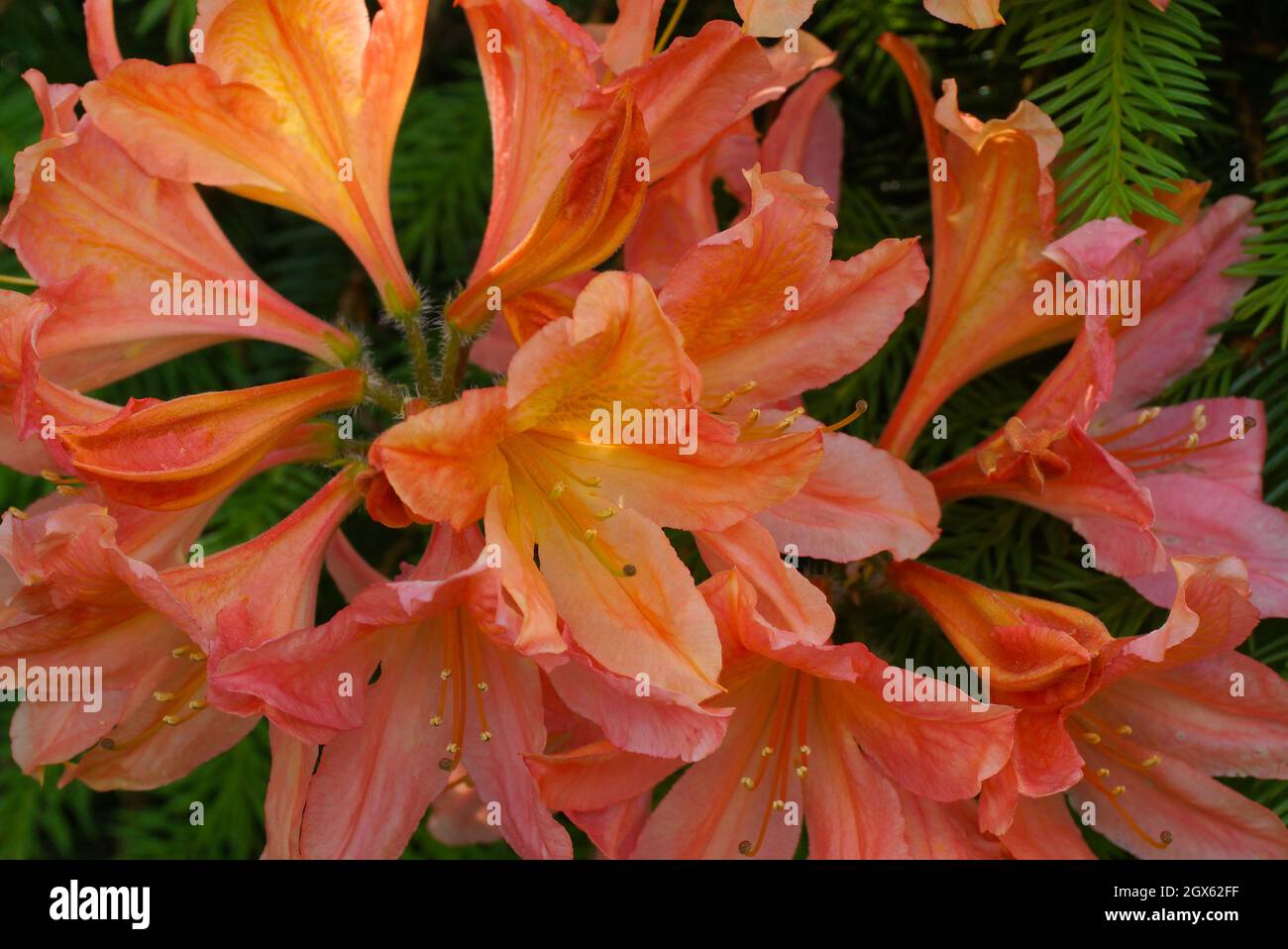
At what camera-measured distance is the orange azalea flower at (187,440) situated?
1.23 m

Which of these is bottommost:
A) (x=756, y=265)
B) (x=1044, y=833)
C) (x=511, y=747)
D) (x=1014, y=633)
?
(x=1044, y=833)

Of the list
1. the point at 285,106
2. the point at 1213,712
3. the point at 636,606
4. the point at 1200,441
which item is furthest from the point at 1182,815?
the point at 285,106

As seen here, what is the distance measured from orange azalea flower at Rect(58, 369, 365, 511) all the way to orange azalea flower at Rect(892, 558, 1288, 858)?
2.30 ft

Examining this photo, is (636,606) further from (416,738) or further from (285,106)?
(285,106)

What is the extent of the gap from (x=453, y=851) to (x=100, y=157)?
3.54 ft

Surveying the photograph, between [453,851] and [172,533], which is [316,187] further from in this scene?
[453,851]

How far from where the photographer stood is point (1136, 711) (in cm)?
155

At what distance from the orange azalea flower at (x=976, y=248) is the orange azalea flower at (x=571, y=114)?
0.20 meters

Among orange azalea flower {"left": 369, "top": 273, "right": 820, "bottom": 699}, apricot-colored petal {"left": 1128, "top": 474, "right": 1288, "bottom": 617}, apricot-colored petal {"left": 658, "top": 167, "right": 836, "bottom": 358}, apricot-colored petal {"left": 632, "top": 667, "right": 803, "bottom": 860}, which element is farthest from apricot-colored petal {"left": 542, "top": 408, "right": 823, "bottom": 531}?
apricot-colored petal {"left": 1128, "top": 474, "right": 1288, "bottom": 617}

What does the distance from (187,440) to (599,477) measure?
1.26 feet

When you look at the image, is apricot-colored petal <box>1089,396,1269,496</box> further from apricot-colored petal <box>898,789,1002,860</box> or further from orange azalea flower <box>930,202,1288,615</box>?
apricot-colored petal <box>898,789,1002,860</box>

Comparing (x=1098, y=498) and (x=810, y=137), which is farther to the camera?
(x=810, y=137)

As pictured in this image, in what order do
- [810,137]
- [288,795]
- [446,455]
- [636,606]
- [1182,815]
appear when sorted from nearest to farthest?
[446,455]
[636,606]
[288,795]
[1182,815]
[810,137]

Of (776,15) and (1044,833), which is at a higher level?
(776,15)
